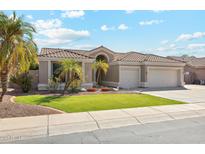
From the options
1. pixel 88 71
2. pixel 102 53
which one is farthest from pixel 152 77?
pixel 88 71

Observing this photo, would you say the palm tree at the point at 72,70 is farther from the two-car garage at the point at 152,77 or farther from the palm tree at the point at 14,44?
the two-car garage at the point at 152,77

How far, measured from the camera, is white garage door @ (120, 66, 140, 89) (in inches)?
904

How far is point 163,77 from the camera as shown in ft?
80.8

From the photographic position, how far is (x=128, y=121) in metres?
7.96

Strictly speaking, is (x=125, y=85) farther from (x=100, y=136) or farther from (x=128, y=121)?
(x=100, y=136)

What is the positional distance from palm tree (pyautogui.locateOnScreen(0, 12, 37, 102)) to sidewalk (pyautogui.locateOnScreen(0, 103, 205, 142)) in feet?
11.0

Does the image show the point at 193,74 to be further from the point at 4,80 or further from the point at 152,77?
the point at 4,80

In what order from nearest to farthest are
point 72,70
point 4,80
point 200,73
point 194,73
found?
1. point 4,80
2. point 72,70
3. point 200,73
4. point 194,73

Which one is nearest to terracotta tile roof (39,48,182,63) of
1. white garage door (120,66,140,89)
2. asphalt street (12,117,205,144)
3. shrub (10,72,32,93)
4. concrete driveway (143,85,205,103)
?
white garage door (120,66,140,89)

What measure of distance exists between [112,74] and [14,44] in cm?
1566

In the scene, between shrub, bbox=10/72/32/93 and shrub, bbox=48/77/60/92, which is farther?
shrub, bbox=48/77/60/92

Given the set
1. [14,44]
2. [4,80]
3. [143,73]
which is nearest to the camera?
[14,44]

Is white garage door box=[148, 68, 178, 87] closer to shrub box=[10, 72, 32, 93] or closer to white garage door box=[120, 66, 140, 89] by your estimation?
white garage door box=[120, 66, 140, 89]
